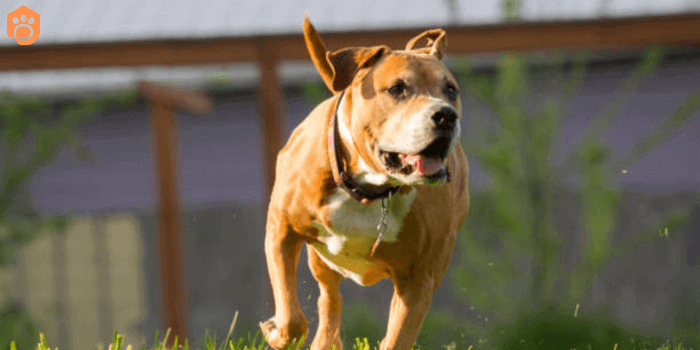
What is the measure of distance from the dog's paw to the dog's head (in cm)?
57

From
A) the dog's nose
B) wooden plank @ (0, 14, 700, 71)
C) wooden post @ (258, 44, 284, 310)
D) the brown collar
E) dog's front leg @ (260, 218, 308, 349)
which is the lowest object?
dog's front leg @ (260, 218, 308, 349)

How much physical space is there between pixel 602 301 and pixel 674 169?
1.58 m

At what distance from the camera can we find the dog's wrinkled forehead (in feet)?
8.18

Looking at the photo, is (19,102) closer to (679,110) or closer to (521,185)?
(521,185)

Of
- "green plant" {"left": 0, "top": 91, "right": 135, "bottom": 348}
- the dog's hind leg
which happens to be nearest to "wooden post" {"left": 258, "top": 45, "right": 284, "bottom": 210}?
the dog's hind leg

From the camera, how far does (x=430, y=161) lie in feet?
Answer: 7.70

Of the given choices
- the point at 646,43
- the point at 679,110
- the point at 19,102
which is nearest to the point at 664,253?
the point at 679,110

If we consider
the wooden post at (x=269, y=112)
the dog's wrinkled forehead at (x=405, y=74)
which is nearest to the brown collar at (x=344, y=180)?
the dog's wrinkled forehead at (x=405, y=74)

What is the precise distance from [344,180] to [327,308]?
0.91 meters

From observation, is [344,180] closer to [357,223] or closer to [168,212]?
[357,223]

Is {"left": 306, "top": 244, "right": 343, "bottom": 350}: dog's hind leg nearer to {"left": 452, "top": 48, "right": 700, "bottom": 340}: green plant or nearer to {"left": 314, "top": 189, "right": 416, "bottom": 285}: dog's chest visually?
{"left": 314, "top": 189, "right": 416, "bottom": 285}: dog's chest

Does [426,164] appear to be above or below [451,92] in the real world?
below

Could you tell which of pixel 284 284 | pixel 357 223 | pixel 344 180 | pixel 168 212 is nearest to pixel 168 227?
pixel 168 212

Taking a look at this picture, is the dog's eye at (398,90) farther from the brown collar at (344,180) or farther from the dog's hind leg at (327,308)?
the dog's hind leg at (327,308)
